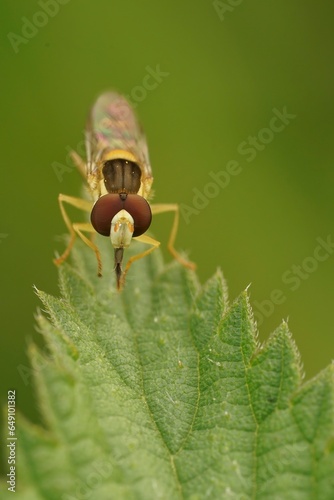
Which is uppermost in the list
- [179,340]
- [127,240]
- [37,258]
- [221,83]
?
[221,83]

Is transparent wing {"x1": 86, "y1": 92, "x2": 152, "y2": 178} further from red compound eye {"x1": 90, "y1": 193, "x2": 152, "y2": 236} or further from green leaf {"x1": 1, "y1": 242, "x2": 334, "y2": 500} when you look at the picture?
green leaf {"x1": 1, "y1": 242, "x2": 334, "y2": 500}

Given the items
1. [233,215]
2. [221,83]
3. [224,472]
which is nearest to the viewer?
[224,472]

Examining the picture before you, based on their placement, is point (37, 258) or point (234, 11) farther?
point (234, 11)

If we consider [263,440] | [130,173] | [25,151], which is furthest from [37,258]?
[263,440]

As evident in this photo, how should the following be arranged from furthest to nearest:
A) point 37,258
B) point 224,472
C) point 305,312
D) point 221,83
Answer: point 221,83 → point 305,312 → point 37,258 → point 224,472

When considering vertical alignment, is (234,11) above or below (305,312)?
above

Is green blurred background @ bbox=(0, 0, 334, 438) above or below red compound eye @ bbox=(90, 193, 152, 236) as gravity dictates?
above

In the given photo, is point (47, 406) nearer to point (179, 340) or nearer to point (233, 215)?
point (179, 340)

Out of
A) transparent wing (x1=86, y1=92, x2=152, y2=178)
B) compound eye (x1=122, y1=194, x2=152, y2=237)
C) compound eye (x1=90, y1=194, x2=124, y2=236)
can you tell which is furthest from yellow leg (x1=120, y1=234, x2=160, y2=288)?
transparent wing (x1=86, y1=92, x2=152, y2=178)

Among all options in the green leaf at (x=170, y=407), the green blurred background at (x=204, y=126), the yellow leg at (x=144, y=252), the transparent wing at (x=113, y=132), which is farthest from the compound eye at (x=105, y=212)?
the green blurred background at (x=204, y=126)
